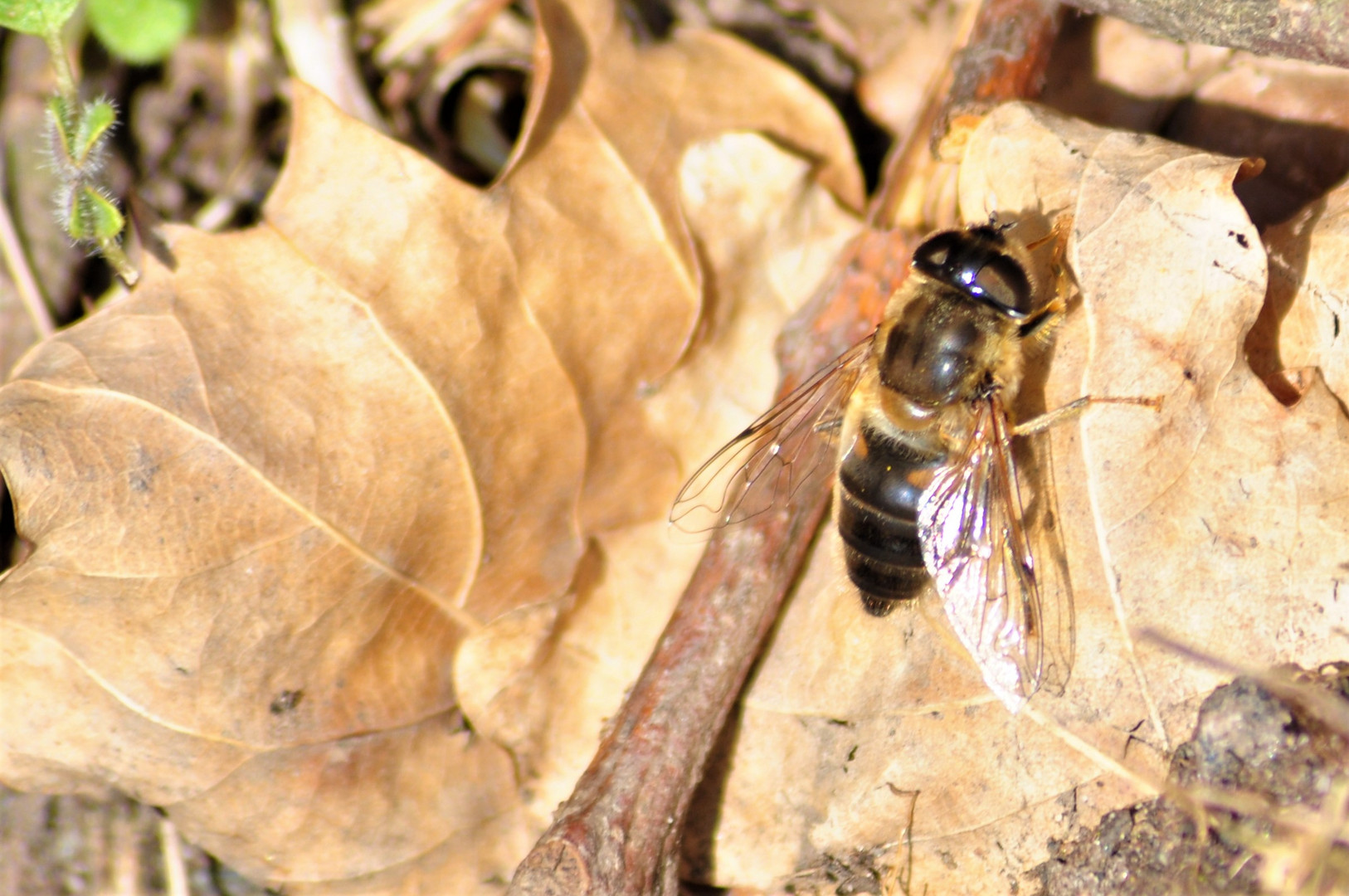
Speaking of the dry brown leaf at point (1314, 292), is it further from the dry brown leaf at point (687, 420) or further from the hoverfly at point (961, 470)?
the dry brown leaf at point (687, 420)

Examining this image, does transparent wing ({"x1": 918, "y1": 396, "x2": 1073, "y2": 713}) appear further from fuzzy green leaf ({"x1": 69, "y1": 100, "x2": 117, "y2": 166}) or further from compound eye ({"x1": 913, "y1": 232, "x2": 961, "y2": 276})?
fuzzy green leaf ({"x1": 69, "y1": 100, "x2": 117, "y2": 166})

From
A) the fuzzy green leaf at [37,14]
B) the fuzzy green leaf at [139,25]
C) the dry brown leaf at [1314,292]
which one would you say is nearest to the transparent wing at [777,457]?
the dry brown leaf at [1314,292]

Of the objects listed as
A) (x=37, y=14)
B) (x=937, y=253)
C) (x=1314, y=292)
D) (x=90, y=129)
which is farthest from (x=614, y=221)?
(x=1314, y=292)

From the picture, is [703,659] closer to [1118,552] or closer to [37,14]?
[1118,552]

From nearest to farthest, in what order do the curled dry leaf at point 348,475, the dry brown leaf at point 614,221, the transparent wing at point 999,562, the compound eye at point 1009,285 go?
1. the transparent wing at point 999,562
2. the compound eye at point 1009,285
3. the curled dry leaf at point 348,475
4. the dry brown leaf at point 614,221

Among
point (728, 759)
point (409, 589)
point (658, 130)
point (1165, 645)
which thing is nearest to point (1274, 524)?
point (1165, 645)

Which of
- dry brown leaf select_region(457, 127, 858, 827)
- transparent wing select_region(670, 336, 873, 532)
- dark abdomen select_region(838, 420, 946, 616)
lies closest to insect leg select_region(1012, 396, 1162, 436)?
dark abdomen select_region(838, 420, 946, 616)
